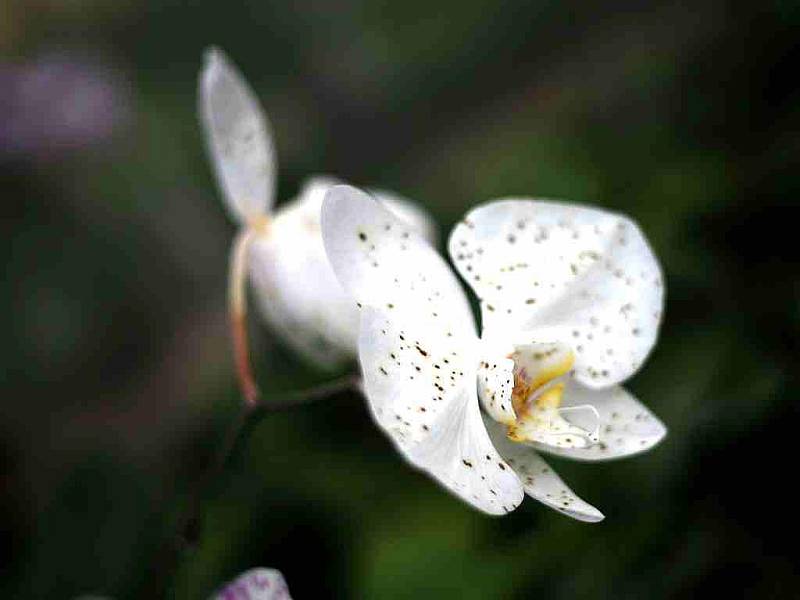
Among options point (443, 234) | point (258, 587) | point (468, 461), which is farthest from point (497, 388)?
point (443, 234)

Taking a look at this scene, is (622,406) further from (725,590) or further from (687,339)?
(687,339)

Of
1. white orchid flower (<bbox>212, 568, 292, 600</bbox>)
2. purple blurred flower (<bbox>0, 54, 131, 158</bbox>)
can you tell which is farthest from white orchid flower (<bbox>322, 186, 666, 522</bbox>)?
purple blurred flower (<bbox>0, 54, 131, 158</bbox>)

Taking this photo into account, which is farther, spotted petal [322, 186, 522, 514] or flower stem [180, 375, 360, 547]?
flower stem [180, 375, 360, 547]

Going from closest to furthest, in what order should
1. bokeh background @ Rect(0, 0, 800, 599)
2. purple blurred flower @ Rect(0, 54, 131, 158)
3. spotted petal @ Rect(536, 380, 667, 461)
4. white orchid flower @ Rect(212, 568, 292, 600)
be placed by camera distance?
white orchid flower @ Rect(212, 568, 292, 600) → spotted petal @ Rect(536, 380, 667, 461) → bokeh background @ Rect(0, 0, 800, 599) → purple blurred flower @ Rect(0, 54, 131, 158)

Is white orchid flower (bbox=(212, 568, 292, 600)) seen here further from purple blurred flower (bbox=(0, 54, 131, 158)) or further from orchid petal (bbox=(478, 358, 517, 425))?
purple blurred flower (bbox=(0, 54, 131, 158))

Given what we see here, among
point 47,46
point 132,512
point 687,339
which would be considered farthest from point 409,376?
point 47,46

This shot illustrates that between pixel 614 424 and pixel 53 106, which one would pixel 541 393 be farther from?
pixel 53 106
